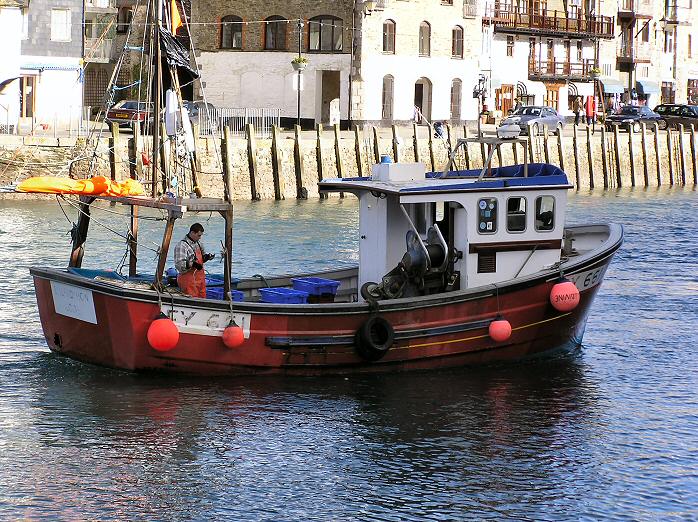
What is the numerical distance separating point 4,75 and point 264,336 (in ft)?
133

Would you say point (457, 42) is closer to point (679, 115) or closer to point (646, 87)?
point (679, 115)

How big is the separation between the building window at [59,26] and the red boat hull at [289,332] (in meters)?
41.4

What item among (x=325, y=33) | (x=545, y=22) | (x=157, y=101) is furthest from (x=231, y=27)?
(x=157, y=101)

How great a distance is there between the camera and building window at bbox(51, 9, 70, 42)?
201 feet

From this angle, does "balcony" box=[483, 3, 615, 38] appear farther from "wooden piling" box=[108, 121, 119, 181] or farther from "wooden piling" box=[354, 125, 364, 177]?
"wooden piling" box=[108, 121, 119, 181]

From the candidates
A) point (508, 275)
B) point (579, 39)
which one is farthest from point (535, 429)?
point (579, 39)

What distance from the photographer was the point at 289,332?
2114 cm

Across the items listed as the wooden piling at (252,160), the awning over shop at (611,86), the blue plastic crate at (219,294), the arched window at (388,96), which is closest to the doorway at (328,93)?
the arched window at (388,96)

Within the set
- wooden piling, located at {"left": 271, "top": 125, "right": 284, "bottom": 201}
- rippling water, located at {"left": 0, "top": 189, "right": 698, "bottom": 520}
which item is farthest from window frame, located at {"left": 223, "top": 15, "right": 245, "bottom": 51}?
rippling water, located at {"left": 0, "top": 189, "right": 698, "bottom": 520}

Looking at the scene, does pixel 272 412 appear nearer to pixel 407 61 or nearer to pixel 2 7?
pixel 2 7

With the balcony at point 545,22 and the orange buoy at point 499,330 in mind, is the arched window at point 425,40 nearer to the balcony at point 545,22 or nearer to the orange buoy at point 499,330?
the balcony at point 545,22

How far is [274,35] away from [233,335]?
162 feet

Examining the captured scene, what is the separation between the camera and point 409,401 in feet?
69.4

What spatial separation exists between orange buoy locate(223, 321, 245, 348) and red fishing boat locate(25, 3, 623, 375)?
0.07 ft
